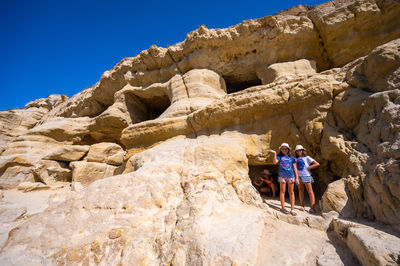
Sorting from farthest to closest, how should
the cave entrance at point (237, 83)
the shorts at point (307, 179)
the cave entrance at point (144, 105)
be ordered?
the cave entrance at point (144, 105), the cave entrance at point (237, 83), the shorts at point (307, 179)

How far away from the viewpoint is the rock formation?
5.45ft

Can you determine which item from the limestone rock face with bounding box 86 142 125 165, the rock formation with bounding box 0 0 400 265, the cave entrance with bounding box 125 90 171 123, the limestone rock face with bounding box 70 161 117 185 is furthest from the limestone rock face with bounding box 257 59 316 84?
the limestone rock face with bounding box 70 161 117 185

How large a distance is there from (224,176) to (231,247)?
1.34 m

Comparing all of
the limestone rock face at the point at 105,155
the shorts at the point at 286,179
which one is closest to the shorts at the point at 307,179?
the shorts at the point at 286,179

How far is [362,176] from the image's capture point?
6.74ft

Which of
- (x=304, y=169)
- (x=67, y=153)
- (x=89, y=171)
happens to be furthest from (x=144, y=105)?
(x=304, y=169)

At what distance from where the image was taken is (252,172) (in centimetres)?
440

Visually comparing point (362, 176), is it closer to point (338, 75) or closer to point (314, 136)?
point (314, 136)

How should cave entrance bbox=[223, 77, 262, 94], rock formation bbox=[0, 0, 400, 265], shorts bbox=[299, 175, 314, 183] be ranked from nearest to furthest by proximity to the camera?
1. rock formation bbox=[0, 0, 400, 265]
2. shorts bbox=[299, 175, 314, 183]
3. cave entrance bbox=[223, 77, 262, 94]

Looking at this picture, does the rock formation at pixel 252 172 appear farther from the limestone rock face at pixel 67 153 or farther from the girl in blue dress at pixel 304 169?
the girl in blue dress at pixel 304 169

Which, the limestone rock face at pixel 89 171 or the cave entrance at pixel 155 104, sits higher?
the cave entrance at pixel 155 104

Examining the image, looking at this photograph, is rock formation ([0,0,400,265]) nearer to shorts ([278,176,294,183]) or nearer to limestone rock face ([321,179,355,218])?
limestone rock face ([321,179,355,218])

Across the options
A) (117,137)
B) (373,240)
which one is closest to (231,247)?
(373,240)

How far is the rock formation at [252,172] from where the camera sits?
5.45 feet
